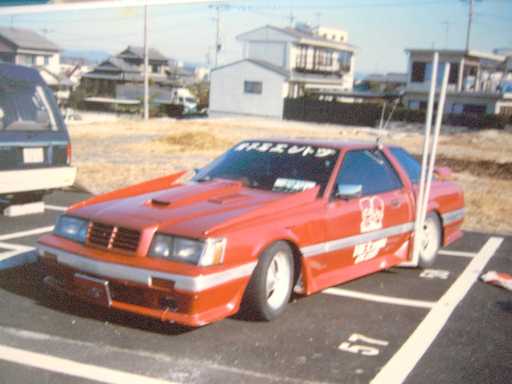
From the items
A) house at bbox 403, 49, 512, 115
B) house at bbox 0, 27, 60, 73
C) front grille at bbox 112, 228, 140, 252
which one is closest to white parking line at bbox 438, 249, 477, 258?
front grille at bbox 112, 228, 140, 252

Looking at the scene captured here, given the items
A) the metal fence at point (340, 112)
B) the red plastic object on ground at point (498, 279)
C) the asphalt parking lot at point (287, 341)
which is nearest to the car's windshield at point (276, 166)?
the asphalt parking lot at point (287, 341)

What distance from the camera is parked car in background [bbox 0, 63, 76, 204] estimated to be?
676 cm

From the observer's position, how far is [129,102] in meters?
18.5

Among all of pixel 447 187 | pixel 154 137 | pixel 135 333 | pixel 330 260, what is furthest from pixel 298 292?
pixel 154 137

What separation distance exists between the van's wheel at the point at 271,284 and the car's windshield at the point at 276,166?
62cm

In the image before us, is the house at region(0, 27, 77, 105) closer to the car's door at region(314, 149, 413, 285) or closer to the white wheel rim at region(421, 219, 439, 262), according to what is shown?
the car's door at region(314, 149, 413, 285)

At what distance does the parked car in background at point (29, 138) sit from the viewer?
6.76m

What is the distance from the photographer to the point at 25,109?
7109mm

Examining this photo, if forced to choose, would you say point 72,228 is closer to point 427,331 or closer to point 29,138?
point 427,331

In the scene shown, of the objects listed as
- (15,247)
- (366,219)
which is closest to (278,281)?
(366,219)

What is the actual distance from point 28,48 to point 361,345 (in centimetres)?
789

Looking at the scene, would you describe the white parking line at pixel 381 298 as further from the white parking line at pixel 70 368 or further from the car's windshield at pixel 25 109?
the car's windshield at pixel 25 109

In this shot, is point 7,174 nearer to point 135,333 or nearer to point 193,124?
point 135,333

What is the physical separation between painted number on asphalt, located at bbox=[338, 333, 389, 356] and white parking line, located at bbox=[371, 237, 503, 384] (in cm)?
14
